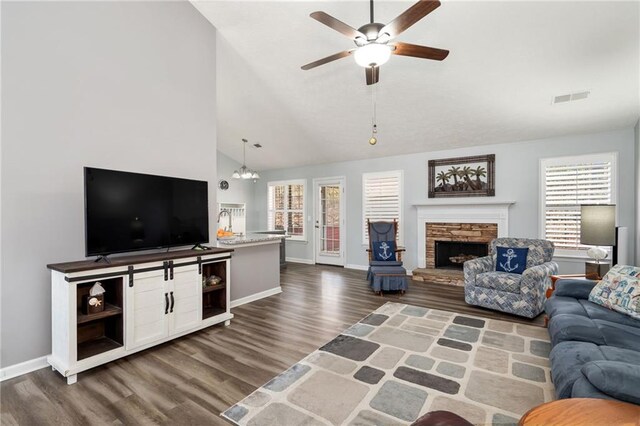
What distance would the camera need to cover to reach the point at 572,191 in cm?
464

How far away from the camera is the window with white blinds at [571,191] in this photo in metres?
4.41

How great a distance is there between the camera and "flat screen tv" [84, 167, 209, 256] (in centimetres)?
251

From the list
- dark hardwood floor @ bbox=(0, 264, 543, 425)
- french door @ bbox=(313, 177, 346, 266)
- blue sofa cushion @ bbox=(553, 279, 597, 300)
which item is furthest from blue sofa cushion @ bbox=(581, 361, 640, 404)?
french door @ bbox=(313, 177, 346, 266)

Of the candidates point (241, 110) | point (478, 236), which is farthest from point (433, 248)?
point (241, 110)

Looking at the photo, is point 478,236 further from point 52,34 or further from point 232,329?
point 52,34

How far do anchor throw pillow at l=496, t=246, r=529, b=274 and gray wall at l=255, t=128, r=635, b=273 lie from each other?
118 centimetres

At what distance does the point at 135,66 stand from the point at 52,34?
645 millimetres

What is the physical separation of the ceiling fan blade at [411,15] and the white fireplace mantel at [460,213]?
3998 mm

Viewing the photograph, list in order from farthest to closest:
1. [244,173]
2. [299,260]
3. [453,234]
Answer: [299,260]
[244,173]
[453,234]

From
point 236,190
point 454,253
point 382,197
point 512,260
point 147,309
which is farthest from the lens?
point 236,190

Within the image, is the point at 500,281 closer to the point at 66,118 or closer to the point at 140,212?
the point at 140,212

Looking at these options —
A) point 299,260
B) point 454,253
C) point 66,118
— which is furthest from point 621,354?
point 299,260

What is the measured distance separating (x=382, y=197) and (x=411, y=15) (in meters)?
4.58

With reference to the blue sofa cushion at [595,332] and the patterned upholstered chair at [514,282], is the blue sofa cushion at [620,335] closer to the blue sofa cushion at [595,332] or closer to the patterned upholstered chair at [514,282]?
the blue sofa cushion at [595,332]
